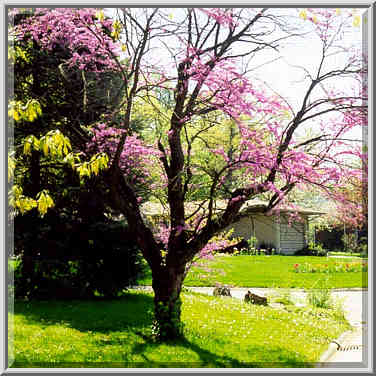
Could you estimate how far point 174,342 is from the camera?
4645 mm

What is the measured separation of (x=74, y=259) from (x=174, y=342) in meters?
3.05

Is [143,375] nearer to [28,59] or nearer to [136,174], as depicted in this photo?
[136,174]

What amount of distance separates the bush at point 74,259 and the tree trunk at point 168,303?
8.18ft

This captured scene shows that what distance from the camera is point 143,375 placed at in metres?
3.81

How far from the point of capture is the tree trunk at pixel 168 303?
473 centimetres

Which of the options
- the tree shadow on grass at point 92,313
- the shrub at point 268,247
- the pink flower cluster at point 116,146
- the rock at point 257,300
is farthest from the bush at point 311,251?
the pink flower cluster at point 116,146

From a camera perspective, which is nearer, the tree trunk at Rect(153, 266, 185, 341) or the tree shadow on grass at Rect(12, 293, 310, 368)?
the tree shadow on grass at Rect(12, 293, 310, 368)

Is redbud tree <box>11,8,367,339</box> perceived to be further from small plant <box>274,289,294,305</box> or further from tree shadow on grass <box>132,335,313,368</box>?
small plant <box>274,289,294,305</box>

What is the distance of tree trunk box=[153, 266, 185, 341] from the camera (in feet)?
15.5

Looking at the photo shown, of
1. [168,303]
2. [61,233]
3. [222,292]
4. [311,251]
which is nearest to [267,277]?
[222,292]

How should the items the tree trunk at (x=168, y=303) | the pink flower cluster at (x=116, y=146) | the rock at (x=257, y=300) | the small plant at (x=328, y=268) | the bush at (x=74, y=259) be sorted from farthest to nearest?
the small plant at (x=328, y=268) < the rock at (x=257, y=300) < the bush at (x=74, y=259) < the pink flower cluster at (x=116, y=146) < the tree trunk at (x=168, y=303)

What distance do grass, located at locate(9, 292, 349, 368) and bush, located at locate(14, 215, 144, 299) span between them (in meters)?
0.33

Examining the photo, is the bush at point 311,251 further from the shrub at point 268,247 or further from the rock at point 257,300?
the rock at point 257,300

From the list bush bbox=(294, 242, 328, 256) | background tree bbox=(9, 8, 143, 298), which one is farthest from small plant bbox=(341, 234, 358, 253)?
background tree bbox=(9, 8, 143, 298)
